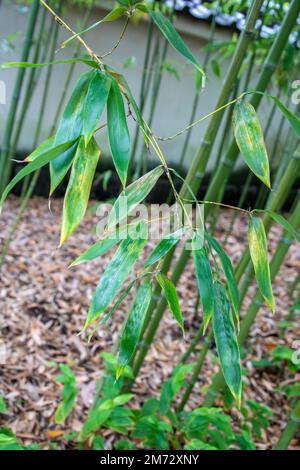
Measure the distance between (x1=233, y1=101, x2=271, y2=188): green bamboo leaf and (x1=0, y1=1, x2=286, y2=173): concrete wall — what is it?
206 cm

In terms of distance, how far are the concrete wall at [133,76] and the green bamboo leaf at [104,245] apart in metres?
2.03

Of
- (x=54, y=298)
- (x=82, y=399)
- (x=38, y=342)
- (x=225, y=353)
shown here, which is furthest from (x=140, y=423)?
(x=54, y=298)

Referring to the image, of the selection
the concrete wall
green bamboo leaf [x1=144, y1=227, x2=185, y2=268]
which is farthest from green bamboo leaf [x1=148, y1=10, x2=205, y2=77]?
the concrete wall

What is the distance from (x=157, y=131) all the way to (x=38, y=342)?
6.40ft

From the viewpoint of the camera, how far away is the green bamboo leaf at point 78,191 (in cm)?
53

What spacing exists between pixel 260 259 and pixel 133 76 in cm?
253

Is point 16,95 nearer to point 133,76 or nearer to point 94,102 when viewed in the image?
point 94,102

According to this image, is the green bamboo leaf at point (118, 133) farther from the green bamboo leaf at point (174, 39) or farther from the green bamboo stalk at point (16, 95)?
the green bamboo stalk at point (16, 95)

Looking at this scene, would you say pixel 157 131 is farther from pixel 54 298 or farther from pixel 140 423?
pixel 140 423

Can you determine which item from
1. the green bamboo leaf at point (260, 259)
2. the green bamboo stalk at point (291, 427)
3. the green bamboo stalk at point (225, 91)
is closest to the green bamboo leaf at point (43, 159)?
the green bamboo leaf at point (260, 259)

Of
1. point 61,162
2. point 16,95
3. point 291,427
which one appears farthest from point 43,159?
point 291,427

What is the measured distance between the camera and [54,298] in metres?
1.90

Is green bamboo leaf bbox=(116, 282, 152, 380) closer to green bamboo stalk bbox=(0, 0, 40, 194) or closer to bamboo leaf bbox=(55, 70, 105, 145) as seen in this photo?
bamboo leaf bbox=(55, 70, 105, 145)

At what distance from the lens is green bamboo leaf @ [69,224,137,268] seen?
0.61 m
